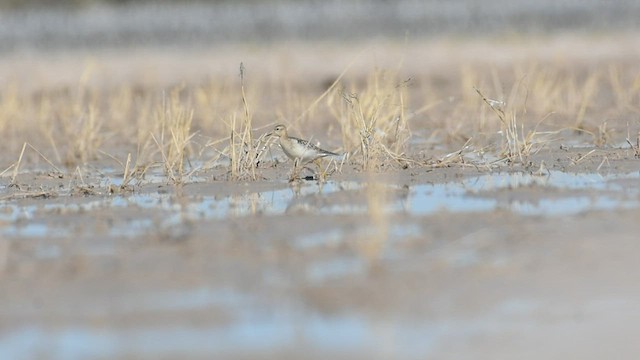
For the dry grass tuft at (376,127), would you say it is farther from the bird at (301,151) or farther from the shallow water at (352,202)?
the shallow water at (352,202)

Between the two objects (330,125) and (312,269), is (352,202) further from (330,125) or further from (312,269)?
(330,125)

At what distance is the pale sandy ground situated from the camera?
587 centimetres

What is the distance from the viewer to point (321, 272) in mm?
7117

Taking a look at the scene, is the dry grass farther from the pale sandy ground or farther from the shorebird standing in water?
the pale sandy ground

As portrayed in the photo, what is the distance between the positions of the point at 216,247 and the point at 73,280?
984 mm

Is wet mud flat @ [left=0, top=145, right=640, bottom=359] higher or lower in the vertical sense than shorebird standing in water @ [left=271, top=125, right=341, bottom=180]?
lower

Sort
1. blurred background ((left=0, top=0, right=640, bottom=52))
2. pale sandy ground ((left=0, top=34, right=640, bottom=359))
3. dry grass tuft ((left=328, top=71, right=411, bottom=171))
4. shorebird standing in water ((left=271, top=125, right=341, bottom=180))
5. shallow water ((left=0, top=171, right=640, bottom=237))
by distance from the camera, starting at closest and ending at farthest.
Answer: pale sandy ground ((left=0, top=34, right=640, bottom=359)), shallow water ((left=0, top=171, right=640, bottom=237)), dry grass tuft ((left=328, top=71, right=411, bottom=171)), shorebird standing in water ((left=271, top=125, right=341, bottom=180)), blurred background ((left=0, top=0, right=640, bottom=52))

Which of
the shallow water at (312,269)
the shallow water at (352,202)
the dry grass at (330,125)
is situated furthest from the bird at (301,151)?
the shallow water at (312,269)

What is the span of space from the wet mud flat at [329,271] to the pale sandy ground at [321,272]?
0.6 inches

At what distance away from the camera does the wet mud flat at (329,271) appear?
589 cm

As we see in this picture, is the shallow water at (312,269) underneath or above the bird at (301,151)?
underneath

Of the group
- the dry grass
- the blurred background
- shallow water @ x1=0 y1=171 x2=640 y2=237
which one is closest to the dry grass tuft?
the dry grass

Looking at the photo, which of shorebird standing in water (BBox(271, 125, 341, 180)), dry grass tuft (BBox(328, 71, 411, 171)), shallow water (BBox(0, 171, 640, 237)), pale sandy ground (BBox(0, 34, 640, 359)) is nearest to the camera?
pale sandy ground (BBox(0, 34, 640, 359))

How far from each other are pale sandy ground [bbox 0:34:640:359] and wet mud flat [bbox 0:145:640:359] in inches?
0.6
